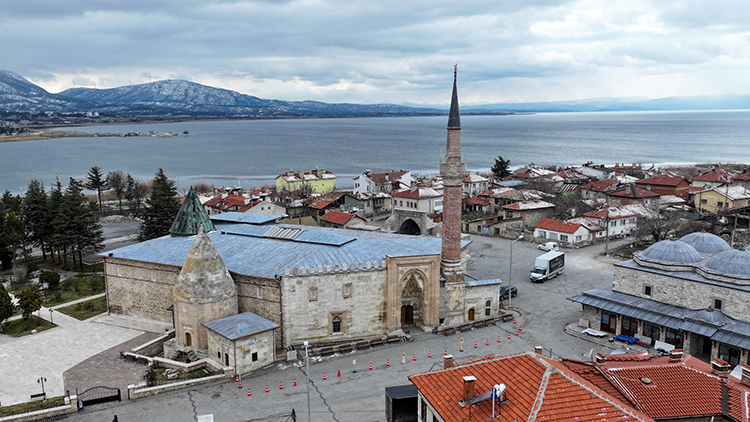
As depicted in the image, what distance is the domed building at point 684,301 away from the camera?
2522 centimetres

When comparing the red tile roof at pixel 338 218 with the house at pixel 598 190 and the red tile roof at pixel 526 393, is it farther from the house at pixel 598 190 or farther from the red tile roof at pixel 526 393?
the red tile roof at pixel 526 393

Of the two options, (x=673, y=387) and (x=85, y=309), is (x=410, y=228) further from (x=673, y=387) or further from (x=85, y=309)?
(x=673, y=387)

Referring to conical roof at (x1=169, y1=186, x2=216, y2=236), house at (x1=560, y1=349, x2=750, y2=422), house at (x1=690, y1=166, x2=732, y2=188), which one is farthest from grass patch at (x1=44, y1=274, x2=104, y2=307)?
house at (x1=690, y1=166, x2=732, y2=188)

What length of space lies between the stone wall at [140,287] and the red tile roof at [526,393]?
20168mm

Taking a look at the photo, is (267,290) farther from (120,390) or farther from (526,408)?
(526,408)

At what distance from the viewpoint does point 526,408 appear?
44.3 feet

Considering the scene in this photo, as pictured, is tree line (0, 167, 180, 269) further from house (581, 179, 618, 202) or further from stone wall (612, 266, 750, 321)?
house (581, 179, 618, 202)

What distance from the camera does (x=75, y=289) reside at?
129 feet

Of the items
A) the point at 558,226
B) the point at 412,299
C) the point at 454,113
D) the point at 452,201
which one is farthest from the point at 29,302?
the point at 558,226

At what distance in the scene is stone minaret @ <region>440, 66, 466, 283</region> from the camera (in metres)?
30.4

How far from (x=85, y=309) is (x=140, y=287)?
18.9 feet

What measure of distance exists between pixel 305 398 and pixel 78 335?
16362 millimetres

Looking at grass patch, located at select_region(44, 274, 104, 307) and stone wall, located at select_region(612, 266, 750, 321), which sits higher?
stone wall, located at select_region(612, 266, 750, 321)

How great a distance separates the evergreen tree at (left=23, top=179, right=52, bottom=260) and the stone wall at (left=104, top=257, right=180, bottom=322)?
19.5 metres
